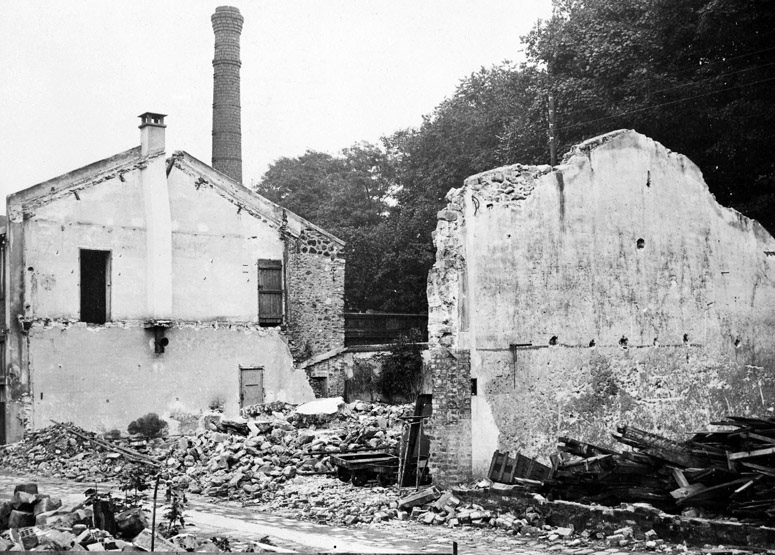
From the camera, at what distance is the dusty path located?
10023mm

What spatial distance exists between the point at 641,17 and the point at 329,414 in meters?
15.5

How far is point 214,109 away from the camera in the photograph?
115 feet

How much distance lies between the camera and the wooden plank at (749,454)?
1038 cm

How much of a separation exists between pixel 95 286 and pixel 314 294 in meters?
6.21

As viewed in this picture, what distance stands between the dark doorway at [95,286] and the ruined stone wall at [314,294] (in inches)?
201

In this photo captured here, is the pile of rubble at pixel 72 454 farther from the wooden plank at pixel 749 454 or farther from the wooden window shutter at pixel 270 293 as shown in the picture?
the wooden plank at pixel 749 454

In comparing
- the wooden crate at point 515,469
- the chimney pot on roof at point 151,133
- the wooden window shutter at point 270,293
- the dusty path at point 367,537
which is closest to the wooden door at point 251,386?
the wooden window shutter at point 270,293

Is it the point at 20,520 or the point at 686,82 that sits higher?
the point at 686,82

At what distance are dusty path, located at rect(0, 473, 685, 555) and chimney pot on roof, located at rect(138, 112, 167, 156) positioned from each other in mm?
12216

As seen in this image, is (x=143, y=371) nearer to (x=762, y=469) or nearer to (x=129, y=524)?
(x=129, y=524)

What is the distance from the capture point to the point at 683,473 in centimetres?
1077

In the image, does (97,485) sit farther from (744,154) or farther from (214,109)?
(214,109)

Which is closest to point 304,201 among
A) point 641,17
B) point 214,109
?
point 214,109

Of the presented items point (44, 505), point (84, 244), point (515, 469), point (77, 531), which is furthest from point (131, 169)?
point (77, 531)
